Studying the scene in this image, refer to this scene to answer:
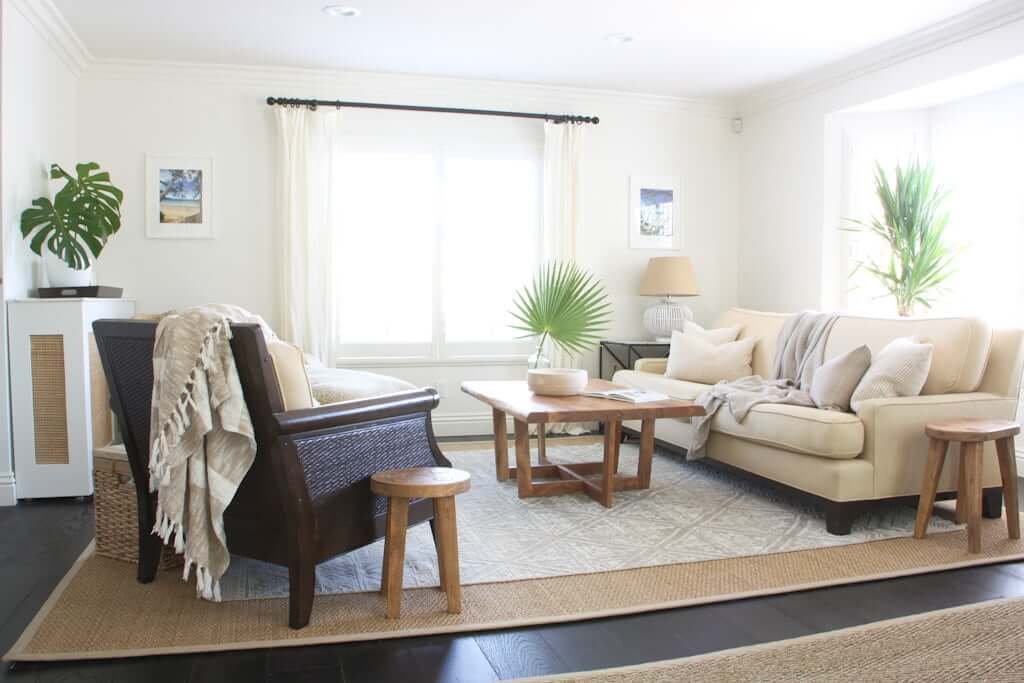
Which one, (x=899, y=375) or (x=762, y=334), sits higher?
(x=762, y=334)

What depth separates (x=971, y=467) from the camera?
3.03 meters

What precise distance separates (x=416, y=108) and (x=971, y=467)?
4.03 meters

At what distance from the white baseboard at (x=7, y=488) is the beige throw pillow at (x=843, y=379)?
12.5 feet

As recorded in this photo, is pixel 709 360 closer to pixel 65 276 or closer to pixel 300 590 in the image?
pixel 300 590

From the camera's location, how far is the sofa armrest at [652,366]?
515cm

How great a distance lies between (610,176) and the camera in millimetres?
5910

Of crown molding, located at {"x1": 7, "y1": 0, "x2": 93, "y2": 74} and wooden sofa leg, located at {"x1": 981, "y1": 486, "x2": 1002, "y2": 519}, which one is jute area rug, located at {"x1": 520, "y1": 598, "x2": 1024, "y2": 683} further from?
crown molding, located at {"x1": 7, "y1": 0, "x2": 93, "y2": 74}

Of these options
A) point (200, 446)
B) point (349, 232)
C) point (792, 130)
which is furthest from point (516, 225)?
point (200, 446)

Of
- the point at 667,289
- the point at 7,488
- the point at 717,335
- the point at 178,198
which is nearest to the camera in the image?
the point at 7,488

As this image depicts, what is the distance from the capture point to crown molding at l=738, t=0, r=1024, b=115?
400 centimetres

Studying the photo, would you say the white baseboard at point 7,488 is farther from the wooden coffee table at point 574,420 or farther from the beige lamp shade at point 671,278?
the beige lamp shade at point 671,278

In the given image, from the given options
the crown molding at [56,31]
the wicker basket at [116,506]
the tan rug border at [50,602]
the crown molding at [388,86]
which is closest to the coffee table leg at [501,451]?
the wicker basket at [116,506]

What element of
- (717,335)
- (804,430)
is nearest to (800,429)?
(804,430)

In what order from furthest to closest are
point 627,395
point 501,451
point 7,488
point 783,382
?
point 783,382 → point 501,451 → point 627,395 → point 7,488
